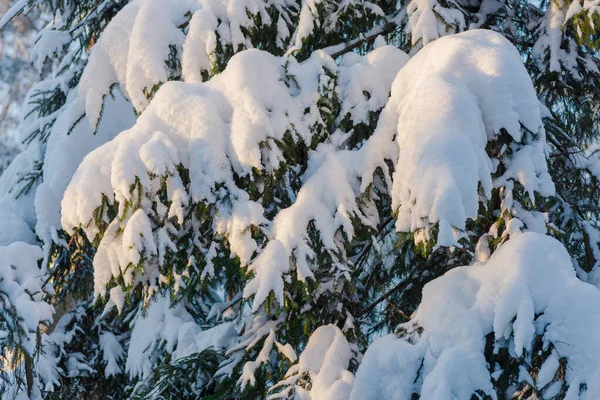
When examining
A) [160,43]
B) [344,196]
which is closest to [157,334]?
[160,43]

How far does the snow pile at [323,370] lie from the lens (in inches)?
104

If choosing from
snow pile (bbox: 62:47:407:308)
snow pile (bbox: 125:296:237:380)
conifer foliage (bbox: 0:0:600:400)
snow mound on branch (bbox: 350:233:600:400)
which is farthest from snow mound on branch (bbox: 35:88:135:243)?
snow mound on branch (bbox: 350:233:600:400)

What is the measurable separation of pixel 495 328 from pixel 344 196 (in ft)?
2.93

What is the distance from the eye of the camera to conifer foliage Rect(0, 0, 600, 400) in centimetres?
228

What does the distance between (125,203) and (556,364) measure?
5.87ft

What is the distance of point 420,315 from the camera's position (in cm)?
248

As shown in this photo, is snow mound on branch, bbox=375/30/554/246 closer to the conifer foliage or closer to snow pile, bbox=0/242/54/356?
the conifer foliage

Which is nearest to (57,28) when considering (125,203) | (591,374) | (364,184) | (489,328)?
(125,203)

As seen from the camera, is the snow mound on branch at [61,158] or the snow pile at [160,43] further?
the snow mound on branch at [61,158]

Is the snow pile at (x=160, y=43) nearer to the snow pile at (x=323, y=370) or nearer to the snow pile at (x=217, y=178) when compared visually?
the snow pile at (x=217, y=178)

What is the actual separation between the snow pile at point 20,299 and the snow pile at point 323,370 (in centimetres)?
141

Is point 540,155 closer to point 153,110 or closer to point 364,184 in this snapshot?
point 364,184

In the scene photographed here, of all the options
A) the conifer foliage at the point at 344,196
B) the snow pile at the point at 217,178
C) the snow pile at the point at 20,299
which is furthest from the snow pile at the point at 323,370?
the snow pile at the point at 20,299

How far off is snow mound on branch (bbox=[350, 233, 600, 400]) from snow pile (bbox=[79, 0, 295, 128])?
1.74 meters
